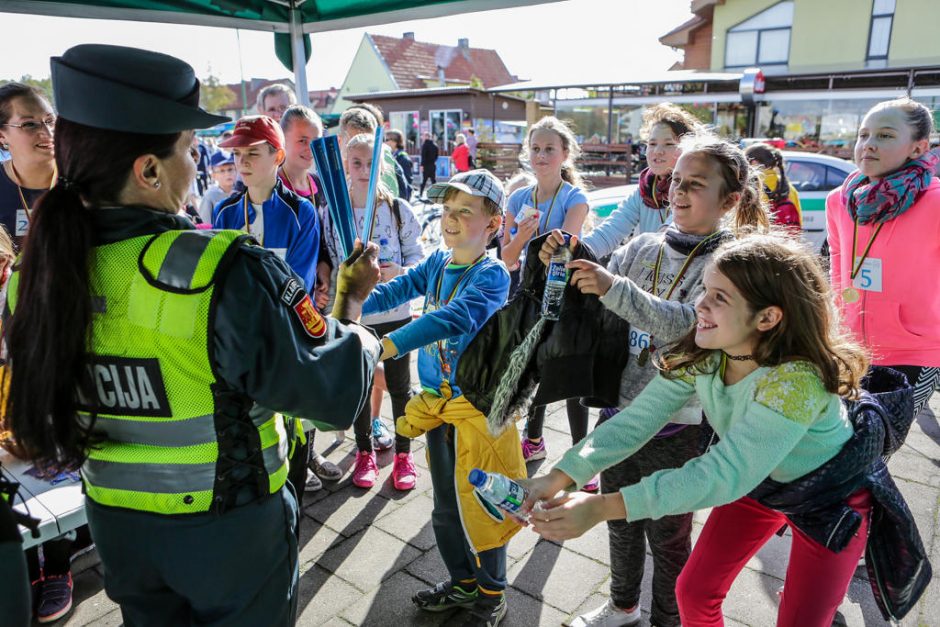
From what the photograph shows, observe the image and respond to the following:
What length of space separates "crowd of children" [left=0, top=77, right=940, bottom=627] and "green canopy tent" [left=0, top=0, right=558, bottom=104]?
45 cm

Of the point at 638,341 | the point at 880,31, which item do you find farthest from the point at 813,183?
the point at 880,31

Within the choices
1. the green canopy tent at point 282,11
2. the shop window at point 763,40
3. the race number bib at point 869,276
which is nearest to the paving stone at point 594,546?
the race number bib at point 869,276

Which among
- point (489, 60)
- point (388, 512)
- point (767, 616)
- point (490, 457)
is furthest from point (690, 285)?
point (489, 60)

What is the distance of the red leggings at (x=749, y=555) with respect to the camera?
1.77m

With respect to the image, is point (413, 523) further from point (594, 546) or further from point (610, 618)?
point (610, 618)

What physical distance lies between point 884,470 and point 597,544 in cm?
153

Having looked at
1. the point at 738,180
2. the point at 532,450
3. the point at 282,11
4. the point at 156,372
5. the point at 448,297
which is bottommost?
the point at 532,450

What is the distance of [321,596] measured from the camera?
2689 millimetres

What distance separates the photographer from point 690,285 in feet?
7.04

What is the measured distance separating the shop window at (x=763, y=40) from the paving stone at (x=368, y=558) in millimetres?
24767

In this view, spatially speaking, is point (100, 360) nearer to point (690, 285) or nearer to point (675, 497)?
point (675, 497)

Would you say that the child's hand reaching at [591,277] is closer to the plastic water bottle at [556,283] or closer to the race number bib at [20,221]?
the plastic water bottle at [556,283]

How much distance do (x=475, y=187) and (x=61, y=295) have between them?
1451mm

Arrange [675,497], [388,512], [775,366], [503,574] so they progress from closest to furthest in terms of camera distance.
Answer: [675,497]
[775,366]
[503,574]
[388,512]
